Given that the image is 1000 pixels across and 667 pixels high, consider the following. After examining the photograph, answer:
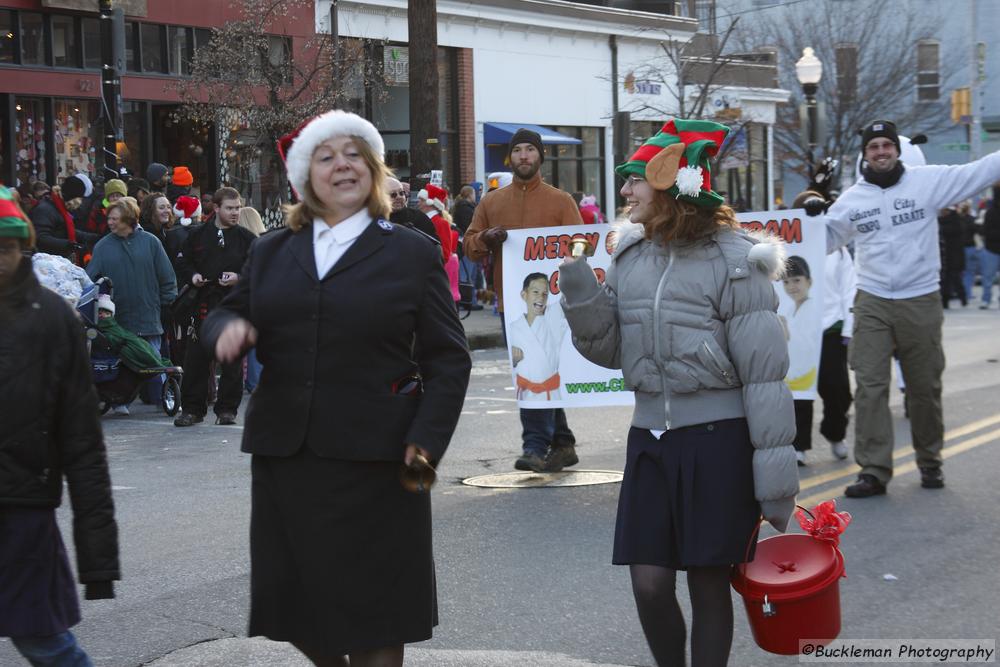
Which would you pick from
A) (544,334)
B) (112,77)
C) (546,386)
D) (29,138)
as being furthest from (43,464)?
(29,138)

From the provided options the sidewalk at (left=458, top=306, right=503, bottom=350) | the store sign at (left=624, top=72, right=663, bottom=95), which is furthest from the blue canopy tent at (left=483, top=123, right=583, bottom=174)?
the sidewalk at (left=458, top=306, right=503, bottom=350)

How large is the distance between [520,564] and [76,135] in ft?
63.3

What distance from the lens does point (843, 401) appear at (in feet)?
32.8

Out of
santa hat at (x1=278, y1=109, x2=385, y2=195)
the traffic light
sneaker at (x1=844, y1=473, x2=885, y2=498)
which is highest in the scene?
the traffic light

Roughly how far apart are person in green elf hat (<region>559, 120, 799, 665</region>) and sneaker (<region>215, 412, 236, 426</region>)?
8052 millimetres

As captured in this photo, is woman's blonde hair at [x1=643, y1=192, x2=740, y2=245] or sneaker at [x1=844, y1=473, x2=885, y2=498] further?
sneaker at [x1=844, y1=473, x2=885, y2=498]

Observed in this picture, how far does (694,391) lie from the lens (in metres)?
4.50

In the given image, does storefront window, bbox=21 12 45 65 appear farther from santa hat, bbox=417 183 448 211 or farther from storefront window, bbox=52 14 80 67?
santa hat, bbox=417 183 448 211

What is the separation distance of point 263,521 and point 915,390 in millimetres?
5509

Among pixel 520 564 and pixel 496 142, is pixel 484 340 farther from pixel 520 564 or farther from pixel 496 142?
pixel 496 142

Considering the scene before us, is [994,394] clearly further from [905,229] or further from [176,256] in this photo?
[176,256]

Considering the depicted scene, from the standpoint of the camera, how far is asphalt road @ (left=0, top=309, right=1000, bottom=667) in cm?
571

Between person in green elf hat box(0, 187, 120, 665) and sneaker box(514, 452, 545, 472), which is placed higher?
person in green elf hat box(0, 187, 120, 665)

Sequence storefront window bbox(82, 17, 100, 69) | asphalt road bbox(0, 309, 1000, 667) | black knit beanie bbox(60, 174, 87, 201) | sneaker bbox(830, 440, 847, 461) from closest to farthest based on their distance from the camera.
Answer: asphalt road bbox(0, 309, 1000, 667) < sneaker bbox(830, 440, 847, 461) < black knit beanie bbox(60, 174, 87, 201) < storefront window bbox(82, 17, 100, 69)
